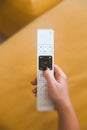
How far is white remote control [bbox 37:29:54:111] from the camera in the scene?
28.8 inches

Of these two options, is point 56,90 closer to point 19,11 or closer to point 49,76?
point 49,76

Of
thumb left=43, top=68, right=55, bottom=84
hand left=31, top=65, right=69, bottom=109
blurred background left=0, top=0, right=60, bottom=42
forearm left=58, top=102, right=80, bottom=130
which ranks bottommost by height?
forearm left=58, top=102, right=80, bottom=130

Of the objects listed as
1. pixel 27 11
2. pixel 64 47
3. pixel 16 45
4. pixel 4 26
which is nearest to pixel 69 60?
pixel 64 47

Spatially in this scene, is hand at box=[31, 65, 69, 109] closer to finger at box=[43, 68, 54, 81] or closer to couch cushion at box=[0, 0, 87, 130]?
finger at box=[43, 68, 54, 81]

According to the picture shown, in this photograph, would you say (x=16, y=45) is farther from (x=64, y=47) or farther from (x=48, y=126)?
(x=48, y=126)

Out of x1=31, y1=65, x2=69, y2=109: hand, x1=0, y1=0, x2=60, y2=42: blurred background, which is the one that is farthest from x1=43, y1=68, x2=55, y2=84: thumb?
x1=0, y1=0, x2=60, y2=42: blurred background

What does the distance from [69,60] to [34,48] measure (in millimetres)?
110

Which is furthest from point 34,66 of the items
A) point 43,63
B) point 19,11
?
point 19,11

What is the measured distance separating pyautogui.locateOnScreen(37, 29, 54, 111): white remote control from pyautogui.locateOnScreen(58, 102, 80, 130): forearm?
44 millimetres

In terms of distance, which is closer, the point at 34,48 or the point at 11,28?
the point at 34,48

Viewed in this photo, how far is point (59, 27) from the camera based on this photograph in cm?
92

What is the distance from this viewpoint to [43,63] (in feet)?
2.40

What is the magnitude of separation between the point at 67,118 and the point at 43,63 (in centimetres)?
15

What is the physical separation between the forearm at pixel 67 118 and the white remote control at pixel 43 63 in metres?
0.04
